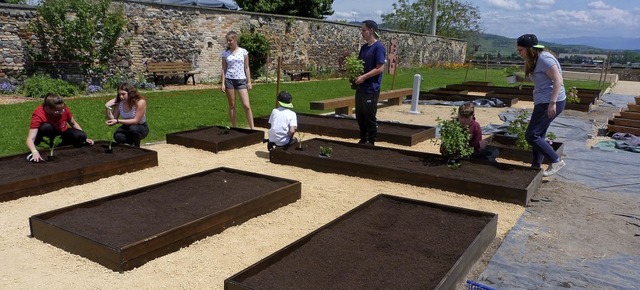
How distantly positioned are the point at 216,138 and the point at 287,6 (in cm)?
2781

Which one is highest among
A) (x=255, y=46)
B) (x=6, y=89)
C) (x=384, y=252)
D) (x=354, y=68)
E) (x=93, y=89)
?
(x=255, y=46)

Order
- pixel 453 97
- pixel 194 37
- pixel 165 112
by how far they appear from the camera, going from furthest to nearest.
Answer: pixel 194 37 < pixel 453 97 < pixel 165 112

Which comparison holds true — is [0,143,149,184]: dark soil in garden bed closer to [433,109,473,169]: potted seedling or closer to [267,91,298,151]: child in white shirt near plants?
[267,91,298,151]: child in white shirt near plants

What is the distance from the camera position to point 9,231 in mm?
4121

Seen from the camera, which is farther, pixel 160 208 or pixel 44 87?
pixel 44 87

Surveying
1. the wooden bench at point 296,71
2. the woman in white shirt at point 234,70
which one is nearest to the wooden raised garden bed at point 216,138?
the woman in white shirt at point 234,70

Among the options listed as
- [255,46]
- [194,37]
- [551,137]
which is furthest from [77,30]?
[551,137]

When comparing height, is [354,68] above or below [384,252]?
above

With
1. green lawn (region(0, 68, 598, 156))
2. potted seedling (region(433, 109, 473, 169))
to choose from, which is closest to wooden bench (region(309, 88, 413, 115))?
green lawn (region(0, 68, 598, 156))

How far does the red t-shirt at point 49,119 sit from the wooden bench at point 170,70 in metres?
9.53

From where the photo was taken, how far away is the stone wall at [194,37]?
12422 mm

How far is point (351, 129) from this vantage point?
8555mm

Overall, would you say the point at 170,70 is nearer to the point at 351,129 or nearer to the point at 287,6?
the point at 351,129

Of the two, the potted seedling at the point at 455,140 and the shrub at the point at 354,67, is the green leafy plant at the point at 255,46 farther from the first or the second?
the potted seedling at the point at 455,140
